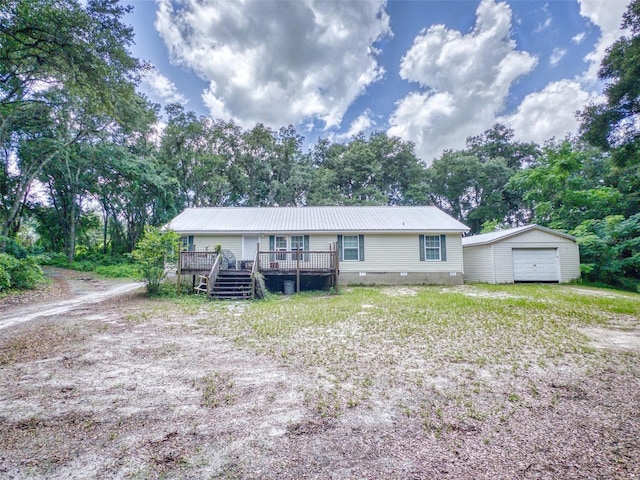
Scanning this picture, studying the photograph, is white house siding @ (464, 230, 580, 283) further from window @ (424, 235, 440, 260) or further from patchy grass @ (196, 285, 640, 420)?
patchy grass @ (196, 285, 640, 420)

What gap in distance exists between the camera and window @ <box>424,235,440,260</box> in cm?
1420

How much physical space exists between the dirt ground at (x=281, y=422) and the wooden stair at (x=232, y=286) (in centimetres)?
570

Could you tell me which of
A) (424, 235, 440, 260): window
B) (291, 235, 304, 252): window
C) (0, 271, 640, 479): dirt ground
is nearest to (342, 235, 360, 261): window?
(291, 235, 304, 252): window

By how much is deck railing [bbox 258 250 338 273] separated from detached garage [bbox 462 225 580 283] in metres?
8.27

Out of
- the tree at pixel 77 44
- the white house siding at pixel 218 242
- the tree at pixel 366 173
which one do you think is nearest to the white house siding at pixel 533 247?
the white house siding at pixel 218 242

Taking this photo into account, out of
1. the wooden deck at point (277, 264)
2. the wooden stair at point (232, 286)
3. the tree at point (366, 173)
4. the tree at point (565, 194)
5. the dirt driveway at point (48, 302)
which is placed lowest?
the dirt driveway at point (48, 302)

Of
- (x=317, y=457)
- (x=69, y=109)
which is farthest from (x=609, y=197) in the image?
(x=69, y=109)

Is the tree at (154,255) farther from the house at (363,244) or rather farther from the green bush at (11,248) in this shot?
the green bush at (11,248)

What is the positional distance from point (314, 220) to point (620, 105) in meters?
12.4

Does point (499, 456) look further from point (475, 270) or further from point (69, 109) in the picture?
point (69, 109)

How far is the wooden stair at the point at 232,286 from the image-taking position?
10.5 meters

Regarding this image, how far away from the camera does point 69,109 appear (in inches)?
663

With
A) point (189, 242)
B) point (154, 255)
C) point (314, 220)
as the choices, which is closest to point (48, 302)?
point (154, 255)

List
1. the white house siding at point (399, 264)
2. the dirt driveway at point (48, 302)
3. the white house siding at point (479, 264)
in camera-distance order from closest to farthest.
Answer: the dirt driveway at point (48, 302) < the white house siding at point (399, 264) < the white house siding at point (479, 264)
